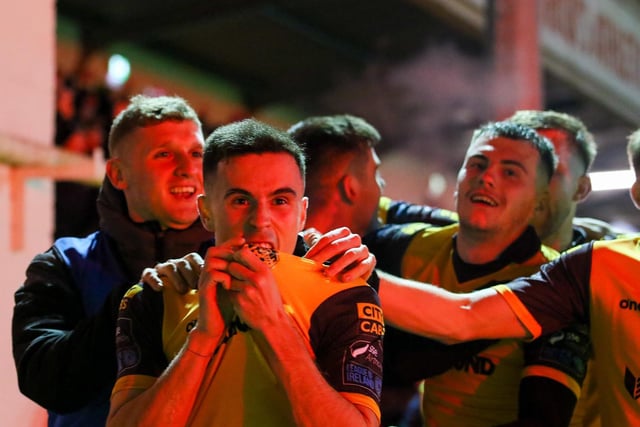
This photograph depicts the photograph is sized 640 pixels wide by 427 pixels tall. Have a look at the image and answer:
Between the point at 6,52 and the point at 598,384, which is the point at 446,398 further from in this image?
the point at 6,52

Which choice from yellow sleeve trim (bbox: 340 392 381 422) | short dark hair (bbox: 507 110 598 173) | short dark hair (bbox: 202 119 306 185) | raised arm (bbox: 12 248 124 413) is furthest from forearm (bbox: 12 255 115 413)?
short dark hair (bbox: 507 110 598 173)

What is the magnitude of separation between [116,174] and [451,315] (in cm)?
102

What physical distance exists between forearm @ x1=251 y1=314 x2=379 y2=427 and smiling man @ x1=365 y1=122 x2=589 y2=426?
0.67m

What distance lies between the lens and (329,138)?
3021 millimetres

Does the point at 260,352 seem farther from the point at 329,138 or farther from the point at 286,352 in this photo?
the point at 329,138

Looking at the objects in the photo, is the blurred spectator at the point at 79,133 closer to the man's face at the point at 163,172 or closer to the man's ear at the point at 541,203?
the man's face at the point at 163,172

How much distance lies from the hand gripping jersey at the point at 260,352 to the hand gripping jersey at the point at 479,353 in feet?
2.65

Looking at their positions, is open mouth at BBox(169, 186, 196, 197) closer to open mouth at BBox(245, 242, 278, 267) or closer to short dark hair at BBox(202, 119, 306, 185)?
short dark hair at BBox(202, 119, 306, 185)

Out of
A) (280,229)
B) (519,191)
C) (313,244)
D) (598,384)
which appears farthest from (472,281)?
(280,229)

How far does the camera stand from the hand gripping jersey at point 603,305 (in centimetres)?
234

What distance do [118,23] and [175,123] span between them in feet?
21.0

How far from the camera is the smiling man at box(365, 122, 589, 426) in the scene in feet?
8.07

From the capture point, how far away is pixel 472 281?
110 inches

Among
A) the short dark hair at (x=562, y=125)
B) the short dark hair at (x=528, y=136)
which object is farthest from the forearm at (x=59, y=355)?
→ the short dark hair at (x=562, y=125)
